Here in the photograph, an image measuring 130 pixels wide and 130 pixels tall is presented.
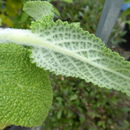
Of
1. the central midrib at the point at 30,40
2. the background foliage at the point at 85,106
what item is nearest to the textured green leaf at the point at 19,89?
the central midrib at the point at 30,40

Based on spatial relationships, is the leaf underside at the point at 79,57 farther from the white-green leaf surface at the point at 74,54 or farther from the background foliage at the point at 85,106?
the background foliage at the point at 85,106

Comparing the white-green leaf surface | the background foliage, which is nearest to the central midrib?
the white-green leaf surface

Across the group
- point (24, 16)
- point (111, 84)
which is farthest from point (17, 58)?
point (24, 16)

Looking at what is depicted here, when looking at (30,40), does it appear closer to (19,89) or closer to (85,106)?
(19,89)

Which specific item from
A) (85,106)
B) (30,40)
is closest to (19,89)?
(30,40)

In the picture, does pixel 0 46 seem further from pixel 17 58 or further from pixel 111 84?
pixel 111 84

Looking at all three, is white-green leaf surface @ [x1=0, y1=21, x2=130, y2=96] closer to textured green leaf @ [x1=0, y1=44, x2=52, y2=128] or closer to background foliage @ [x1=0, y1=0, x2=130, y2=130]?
textured green leaf @ [x1=0, y1=44, x2=52, y2=128]

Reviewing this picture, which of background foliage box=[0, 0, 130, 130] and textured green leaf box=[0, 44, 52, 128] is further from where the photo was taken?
background foliage box=[0, 0, 130, 130]
